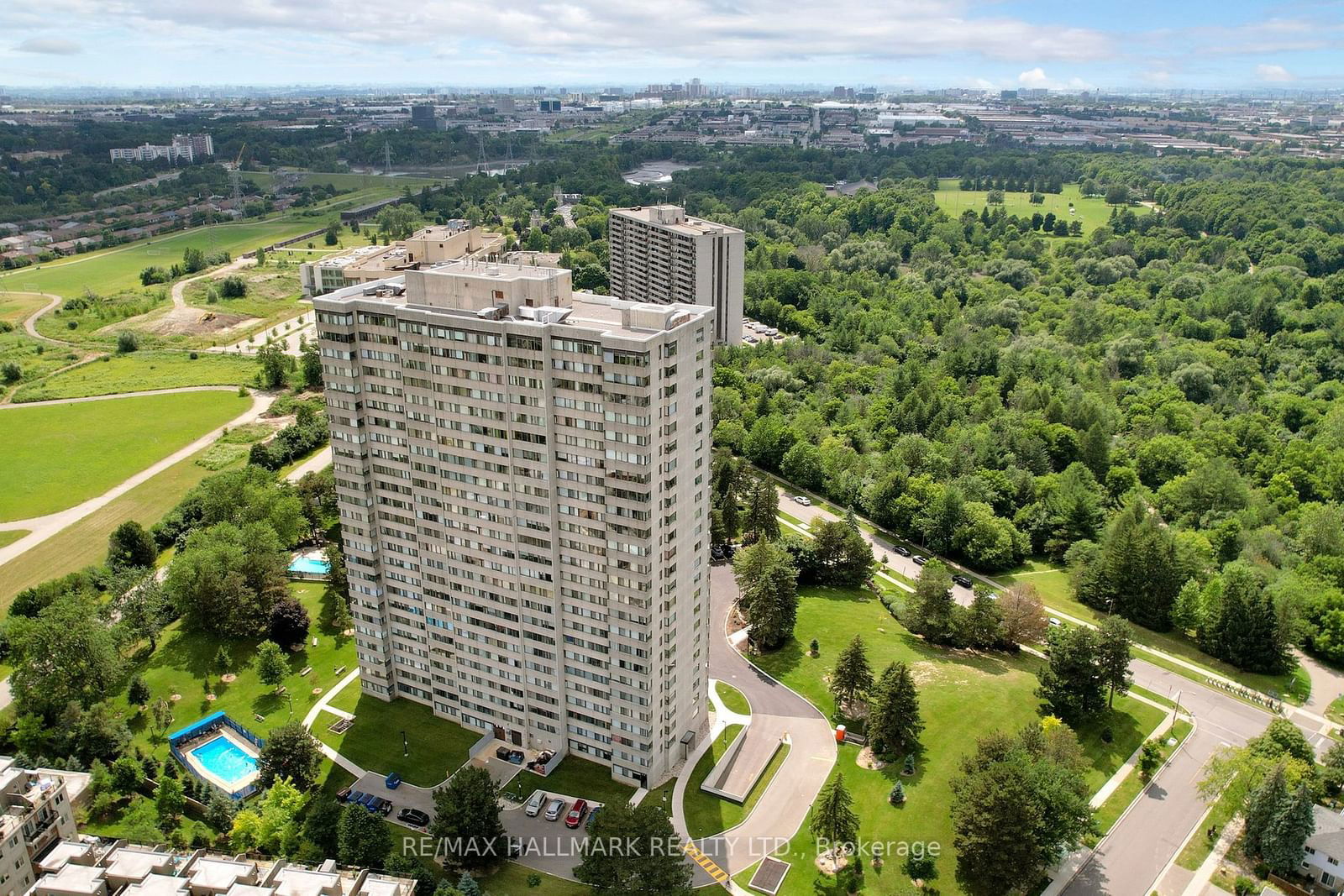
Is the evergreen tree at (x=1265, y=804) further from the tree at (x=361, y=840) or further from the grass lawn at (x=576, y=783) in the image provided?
the tree at (x=361, y=840)

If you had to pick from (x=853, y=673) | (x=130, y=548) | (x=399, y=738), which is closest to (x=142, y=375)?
(x=130, y=548)

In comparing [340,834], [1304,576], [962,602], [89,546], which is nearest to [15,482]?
[89,546]

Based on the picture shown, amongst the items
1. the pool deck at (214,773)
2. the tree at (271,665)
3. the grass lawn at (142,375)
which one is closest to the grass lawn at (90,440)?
the grass lawn at (142,375)

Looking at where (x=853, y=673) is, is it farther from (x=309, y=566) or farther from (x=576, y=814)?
(x=309, y=566)

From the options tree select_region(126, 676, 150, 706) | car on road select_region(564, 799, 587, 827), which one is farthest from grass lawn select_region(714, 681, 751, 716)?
tree select_region(126, 676, 150, 706)

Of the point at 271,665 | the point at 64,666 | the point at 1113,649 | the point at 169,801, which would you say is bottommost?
the point at 169,801

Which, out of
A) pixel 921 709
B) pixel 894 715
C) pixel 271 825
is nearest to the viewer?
pixel 271 825

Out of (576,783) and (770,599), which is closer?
(576,783)
